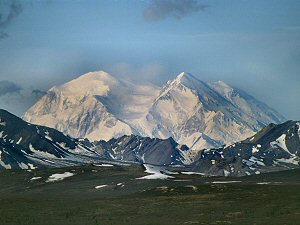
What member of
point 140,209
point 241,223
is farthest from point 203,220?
point 140,209

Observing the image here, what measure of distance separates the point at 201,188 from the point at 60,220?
85.4m

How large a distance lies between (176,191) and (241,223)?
87723 millimetres

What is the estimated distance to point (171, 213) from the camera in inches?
5017

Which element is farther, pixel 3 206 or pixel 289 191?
pixel 289 191

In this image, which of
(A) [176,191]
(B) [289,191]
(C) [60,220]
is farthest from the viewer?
(A) [176,191]

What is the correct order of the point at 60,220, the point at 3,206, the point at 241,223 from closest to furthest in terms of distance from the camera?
the point at 241,223
the point at 60,220
the point at 3,206

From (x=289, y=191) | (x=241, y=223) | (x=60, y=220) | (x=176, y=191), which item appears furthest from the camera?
(x=176, y=191)

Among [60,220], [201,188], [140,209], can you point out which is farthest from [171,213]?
[201,188]

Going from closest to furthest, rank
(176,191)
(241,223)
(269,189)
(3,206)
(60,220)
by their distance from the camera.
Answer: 1. (241,223)
2. (60,220)
3. (3,206)
4. (269,189)
5. (176,191)

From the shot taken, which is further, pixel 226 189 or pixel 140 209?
pixel 226 189

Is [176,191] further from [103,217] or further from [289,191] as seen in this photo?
[103,217]

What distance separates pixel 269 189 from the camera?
179375 mm

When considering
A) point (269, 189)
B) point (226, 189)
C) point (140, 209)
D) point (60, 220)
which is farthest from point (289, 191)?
point (60, 220)

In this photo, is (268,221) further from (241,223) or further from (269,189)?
(269,189)
